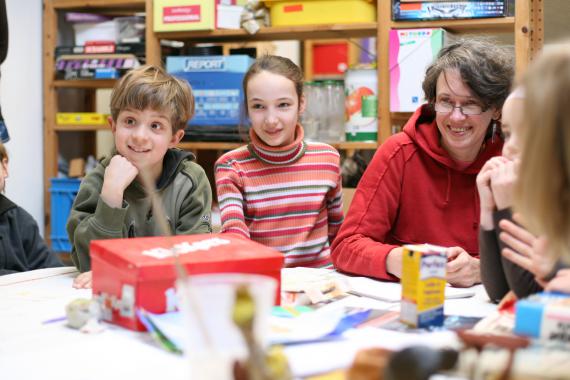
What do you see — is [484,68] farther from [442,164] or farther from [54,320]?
[54,320]

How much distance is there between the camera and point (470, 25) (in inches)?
107

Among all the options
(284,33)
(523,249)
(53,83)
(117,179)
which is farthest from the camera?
(53,83)

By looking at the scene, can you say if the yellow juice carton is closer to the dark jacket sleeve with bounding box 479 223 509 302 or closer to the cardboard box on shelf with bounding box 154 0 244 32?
the dark jacket sleeve with bounding box 479 223 509 302

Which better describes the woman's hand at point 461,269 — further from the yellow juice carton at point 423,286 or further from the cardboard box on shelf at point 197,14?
the cardboard box on shelf at point 197,14

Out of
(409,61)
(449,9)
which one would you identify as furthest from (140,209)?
(449,9)

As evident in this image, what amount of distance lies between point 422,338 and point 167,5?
243 cm

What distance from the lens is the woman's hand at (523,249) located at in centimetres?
112

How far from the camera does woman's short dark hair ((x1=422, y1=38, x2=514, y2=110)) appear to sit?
164 centimetres

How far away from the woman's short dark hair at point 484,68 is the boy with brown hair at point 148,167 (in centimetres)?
70

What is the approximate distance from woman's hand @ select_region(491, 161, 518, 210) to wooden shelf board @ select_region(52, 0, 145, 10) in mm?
2464

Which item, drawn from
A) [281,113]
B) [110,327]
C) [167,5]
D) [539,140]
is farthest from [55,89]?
[539,140]

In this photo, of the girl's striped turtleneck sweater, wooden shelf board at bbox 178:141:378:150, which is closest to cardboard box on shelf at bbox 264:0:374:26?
wooden shelf board at bbox 178:141:378:150

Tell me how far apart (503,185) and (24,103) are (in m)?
2.86

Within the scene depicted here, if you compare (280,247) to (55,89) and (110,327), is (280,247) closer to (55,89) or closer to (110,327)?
(110,327)
